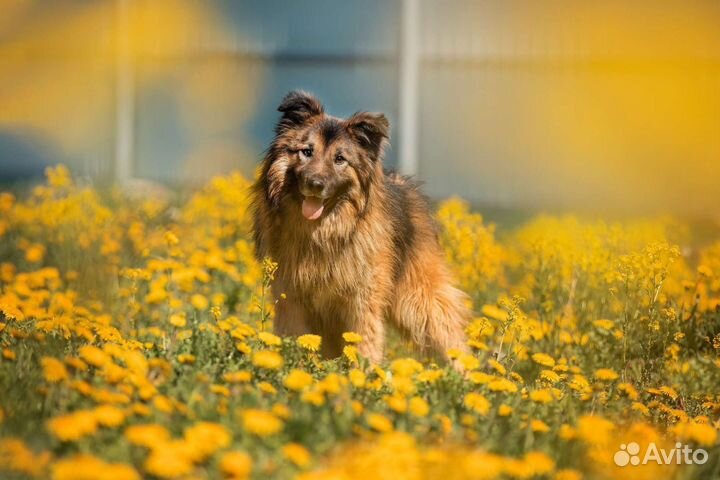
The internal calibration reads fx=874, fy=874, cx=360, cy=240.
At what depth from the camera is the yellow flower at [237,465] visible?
2104mm

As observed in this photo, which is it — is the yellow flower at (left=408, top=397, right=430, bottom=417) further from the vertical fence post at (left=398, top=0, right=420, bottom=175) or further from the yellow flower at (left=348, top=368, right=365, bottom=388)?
the vertical fence post at (left=398, top=0, right=420, bottom=175)

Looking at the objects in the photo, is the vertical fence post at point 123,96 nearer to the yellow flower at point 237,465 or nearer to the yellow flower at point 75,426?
the yellow flower at point 75,426

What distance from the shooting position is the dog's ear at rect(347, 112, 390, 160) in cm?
478

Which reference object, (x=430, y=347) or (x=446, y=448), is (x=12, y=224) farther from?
(x=446, y=448)

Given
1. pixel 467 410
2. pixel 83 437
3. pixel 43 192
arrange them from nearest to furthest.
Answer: pixel 83 437
pixel 467 410
pixel 43 192

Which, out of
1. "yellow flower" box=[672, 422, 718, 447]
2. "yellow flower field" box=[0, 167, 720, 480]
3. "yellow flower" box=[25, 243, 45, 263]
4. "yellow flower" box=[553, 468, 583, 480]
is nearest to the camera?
"yellow flower field" box=[0, 167, 720, 480]

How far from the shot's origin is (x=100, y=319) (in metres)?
4.48

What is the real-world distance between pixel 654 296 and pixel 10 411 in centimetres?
309

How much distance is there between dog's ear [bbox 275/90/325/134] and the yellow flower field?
3.22ft

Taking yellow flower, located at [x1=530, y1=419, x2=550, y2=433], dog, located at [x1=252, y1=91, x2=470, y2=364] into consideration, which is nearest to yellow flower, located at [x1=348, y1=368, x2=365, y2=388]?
yellow flower, located at [x1=530, y1=419, x2=550, y2=433]

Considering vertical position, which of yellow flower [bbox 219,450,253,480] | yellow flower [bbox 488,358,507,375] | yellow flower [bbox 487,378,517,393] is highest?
yellow flower [bbox 219,450,253,480]

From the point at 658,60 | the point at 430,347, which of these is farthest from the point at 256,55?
the point at 430,347

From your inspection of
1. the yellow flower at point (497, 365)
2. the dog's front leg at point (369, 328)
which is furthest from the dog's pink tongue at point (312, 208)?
the yellow flower at point (497, 365)

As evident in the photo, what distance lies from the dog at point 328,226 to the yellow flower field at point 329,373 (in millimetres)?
473
